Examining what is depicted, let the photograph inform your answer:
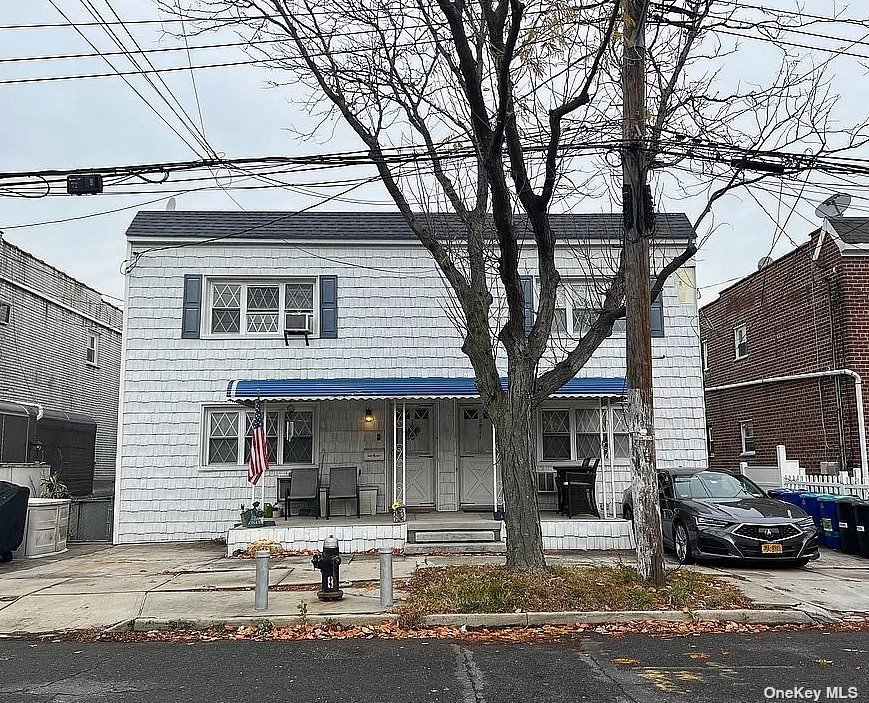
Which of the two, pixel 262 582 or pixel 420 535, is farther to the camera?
pixel 420 535

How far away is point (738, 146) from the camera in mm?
10484

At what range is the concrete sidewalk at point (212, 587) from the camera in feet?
30.2

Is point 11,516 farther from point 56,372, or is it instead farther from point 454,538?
point 56,372

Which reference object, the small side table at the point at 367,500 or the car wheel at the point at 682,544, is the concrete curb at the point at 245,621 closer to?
the car wheel at the point at 682,544

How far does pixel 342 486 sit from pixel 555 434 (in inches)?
188

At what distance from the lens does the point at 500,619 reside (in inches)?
343

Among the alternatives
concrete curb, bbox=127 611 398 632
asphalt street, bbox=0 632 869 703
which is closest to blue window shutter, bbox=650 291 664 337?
asphalt street, bbox=0 632 869 703

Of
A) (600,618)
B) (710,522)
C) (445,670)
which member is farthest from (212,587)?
(710,522)

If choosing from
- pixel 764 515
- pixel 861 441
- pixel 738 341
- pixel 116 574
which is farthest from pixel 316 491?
pixel 738 341

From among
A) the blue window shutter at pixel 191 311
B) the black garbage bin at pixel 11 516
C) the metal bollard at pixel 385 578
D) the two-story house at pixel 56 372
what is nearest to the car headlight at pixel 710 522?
the metal bollard at pixel 385 578

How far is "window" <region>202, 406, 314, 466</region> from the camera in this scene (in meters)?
16.5

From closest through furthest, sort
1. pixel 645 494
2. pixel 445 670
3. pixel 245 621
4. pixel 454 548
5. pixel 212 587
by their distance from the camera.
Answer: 1. pixel 445 670
2. pixel 245 621
3. pixel 645 494
4. pixel 212 587
5. pixel 454 548

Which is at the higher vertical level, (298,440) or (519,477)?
(298,440)

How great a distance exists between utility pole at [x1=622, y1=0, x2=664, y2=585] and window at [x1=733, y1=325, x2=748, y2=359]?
44.0ft
